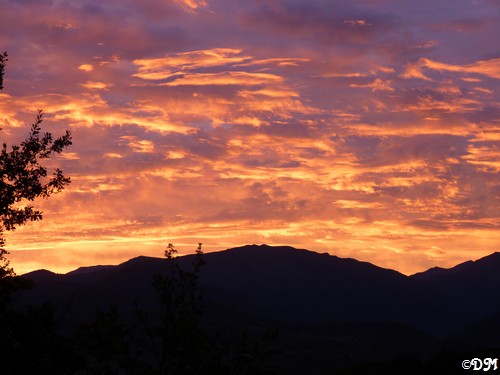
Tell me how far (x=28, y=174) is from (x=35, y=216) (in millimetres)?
1708

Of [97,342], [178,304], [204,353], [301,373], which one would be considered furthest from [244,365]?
[301,373]

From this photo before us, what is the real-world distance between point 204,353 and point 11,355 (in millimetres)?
9823

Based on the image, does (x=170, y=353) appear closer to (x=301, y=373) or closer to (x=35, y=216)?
(x=35, y=216)

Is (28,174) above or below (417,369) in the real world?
above

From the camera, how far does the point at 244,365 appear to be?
34094mm

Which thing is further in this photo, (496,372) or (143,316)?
(496,372)

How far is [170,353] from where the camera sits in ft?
111

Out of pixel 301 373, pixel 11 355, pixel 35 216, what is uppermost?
pixel 35 216

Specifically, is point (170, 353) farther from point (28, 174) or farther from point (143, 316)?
point (28, 174)

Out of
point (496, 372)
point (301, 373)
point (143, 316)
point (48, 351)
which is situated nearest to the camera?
point (48, 351)

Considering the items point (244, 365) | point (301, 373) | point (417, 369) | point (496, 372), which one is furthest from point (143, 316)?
point (301, 373)

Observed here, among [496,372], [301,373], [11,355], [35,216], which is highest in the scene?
[35,216]

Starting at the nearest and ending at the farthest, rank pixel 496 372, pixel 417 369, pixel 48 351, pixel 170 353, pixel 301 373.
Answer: pixel 48 351 → pixel 170 353 → pixel 496 372 → pixel 417 369 → pixel 301 373

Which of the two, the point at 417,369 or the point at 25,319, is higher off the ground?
the point at 25,319
